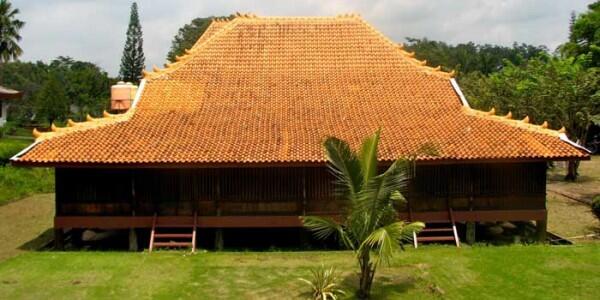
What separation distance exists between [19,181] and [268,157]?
610 inches

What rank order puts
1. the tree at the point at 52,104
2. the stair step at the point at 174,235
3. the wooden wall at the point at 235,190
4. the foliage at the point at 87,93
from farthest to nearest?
the foliage at the point at 87,93 < the tree at the point at 52,104 < the wooden wall at the point at 235,190 < the stair step at the point at 174,235

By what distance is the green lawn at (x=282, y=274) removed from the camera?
11.5m

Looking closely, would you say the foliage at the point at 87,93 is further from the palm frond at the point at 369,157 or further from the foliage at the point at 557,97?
the palm frond at the point at 369,157

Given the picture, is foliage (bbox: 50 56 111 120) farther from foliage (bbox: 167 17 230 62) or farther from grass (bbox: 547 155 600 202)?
grass (bbox: 547 155 600 202)

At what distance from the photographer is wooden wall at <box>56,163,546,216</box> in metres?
15.4

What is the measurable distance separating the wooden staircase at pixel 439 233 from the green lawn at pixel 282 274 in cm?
52

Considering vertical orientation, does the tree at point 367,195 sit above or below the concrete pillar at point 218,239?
above

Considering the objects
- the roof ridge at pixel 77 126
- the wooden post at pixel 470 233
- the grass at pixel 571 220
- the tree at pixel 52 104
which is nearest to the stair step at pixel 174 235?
Answer: the roof ridge at pixel 77 126

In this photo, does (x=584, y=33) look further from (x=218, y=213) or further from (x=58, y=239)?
(x=58, y=239)

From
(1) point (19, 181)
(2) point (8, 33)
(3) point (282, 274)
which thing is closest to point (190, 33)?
(2) point (8, 33)

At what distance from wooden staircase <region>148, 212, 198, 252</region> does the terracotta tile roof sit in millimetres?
1818

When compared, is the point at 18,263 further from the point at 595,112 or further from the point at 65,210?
the point at 595,112

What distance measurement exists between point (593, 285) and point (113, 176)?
11223 mm

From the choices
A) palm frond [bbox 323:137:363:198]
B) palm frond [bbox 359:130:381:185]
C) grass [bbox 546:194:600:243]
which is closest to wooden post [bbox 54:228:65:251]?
palm frond [bbox 323:137:363:198]
